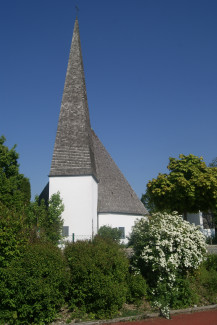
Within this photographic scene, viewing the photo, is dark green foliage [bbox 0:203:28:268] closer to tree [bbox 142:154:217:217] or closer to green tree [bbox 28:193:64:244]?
green tree [bbox 28:193:64:244]

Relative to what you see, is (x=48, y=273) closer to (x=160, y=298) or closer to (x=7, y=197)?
(x=160, y=298)

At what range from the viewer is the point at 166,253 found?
10352mm

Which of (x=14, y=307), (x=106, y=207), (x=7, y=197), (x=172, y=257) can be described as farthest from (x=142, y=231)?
(x=106, y=207)

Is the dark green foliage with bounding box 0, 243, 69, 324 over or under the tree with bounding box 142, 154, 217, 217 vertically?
under

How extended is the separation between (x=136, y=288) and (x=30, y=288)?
3473mm

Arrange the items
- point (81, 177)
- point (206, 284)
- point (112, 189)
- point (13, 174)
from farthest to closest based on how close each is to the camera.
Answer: point (112, 189), point (13, 174), point (81, 177), point (206, 284)

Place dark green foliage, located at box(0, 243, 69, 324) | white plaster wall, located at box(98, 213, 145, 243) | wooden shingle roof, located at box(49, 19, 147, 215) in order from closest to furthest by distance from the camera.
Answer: dark green foliage, located at box(0, 243, 69, 324) < wooden shingle roof, located at box(49, 19, 147, 215) < white plaster wall, located at box(98, 213, 145, 243)

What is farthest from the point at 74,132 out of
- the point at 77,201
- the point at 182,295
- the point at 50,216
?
the point at 182,295

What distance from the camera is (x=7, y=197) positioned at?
2402cm

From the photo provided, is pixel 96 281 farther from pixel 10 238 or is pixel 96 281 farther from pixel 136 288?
pixel 10 238

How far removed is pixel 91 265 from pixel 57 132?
65.3 ft

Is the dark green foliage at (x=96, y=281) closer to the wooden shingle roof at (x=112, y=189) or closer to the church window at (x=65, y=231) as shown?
→ the church window at (x=65, y=231)

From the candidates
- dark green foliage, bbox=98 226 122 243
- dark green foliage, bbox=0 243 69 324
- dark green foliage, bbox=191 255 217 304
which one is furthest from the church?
dark green foliage, bbox=0 243 69 324

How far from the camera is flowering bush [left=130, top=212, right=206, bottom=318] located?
32.8 ft
